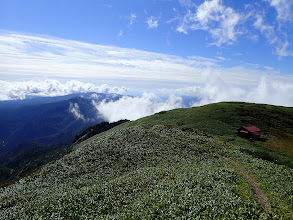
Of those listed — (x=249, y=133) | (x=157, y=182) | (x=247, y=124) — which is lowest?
(x=157, y=182)

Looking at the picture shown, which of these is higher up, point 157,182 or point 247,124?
point 247,124

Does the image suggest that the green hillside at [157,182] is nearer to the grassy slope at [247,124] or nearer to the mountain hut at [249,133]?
the grassy slope at [247,124]

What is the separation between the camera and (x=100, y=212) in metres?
21.1

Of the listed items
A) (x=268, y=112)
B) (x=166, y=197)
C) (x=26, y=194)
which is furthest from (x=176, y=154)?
(x=268, y=112)

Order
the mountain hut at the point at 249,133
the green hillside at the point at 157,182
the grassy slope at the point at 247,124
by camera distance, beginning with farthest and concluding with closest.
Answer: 1. the mountain hut at the point at 249,133
2. the grassy slope at the point at 247,124
3. the green hillside at the point at 157,182

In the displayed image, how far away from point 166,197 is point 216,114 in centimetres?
7219

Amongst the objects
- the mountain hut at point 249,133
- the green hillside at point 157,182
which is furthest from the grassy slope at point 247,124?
the mountain hut at point 249,133

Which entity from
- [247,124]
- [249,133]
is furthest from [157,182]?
[247,124]

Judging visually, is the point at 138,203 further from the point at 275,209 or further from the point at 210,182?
the point at 275,209

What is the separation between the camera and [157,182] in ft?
88.5

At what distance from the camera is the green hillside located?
59.4ft

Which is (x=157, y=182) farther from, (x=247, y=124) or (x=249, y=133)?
(x=247, y=124)

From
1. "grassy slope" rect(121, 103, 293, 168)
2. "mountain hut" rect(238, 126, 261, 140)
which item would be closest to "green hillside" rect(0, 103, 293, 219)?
"grassy slope" rect(121, 103, 293, 168)

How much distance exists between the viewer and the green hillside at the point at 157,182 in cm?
1809
